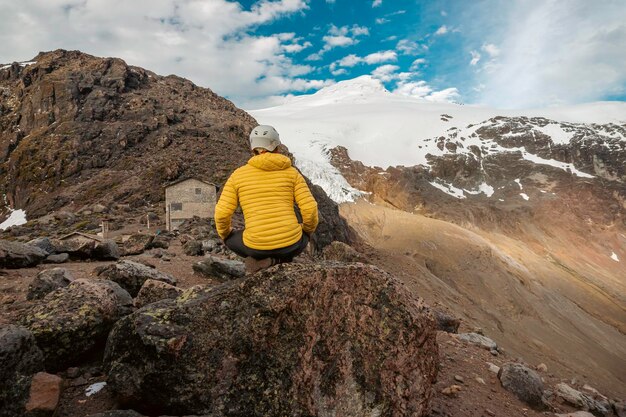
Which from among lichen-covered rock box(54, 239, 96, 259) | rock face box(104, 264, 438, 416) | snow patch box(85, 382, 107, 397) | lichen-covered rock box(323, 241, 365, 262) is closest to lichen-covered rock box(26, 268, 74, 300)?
snow patch box(85, 382, 107, 397)

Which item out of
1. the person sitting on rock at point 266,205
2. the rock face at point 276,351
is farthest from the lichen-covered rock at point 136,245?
the person sitting on rock at point 266,205

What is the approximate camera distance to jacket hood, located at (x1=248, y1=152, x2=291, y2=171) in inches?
164

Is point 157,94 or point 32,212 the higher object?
point 157,94

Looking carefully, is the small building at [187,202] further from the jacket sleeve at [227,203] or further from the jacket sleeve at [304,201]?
the jacket sleeve at [304,201]

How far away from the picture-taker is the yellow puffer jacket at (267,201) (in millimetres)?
4137

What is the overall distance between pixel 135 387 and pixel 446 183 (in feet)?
353

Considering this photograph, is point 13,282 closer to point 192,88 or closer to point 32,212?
point 32,212

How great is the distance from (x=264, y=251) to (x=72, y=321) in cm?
271

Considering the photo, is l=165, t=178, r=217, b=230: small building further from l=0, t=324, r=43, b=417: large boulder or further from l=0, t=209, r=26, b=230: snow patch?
l=0, t=209, r=26, b=230: snow patch

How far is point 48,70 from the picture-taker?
65.3 m

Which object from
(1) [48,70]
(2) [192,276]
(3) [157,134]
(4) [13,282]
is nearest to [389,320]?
(2) [192,276]

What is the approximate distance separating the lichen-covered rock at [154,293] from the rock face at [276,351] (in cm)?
172

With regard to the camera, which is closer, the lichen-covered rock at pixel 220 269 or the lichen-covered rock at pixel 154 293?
the lichen-covered rock at pixel 154 293

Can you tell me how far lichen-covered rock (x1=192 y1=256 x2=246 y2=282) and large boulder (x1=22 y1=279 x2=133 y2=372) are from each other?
420cm
